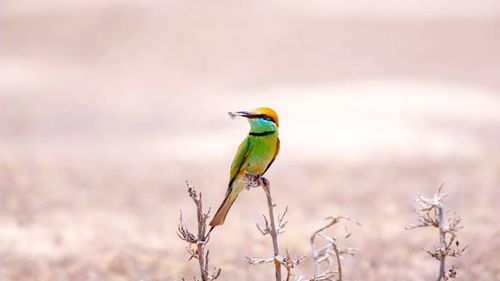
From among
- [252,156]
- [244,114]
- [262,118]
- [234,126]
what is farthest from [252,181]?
[234,126]

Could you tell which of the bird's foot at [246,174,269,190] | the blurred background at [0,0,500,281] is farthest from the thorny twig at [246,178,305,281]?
the blurred background at [0,0,500,281]

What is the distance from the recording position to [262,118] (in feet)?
13.9

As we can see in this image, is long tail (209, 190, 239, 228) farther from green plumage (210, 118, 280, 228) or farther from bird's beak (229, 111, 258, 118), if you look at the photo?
bird's beak (229, 111, 258, 118)

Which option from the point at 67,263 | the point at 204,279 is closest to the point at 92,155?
the point at 67,263

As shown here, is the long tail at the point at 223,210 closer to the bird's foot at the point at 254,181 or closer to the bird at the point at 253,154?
the bird at the point at 253,154

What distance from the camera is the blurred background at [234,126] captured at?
307 inches

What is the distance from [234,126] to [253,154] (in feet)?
30.5

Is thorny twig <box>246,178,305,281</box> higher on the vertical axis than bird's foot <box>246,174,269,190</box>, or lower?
lower

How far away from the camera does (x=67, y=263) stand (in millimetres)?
7195

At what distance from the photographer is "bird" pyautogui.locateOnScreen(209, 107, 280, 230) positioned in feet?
14.0

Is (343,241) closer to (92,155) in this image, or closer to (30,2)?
(92,155)

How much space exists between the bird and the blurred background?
8.05ft

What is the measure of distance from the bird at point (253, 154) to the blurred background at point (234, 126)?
2455 mm

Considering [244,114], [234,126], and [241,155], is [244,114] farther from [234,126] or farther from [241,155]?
[234,126]
